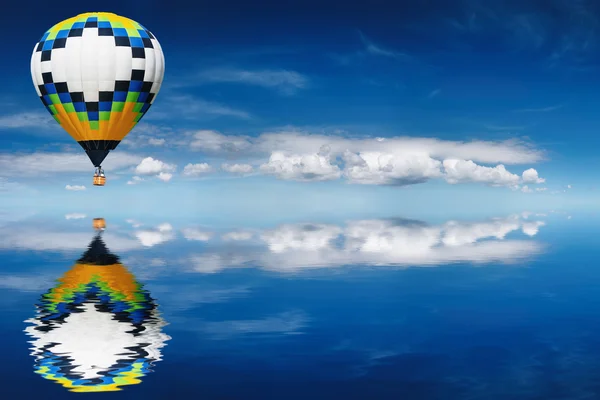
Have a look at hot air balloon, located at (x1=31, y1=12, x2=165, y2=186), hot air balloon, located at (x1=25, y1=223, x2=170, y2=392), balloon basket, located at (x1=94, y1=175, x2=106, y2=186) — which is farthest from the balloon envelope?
hot air balloon, located at (x1=25, y1=223, x2=170, y2=392)

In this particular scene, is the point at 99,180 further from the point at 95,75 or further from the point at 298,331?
the point at 298,331

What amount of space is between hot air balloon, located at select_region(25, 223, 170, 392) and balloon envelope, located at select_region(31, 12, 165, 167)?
16.6 meters

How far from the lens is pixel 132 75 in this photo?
66188 millimetres

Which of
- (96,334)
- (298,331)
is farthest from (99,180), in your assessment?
(298,331)

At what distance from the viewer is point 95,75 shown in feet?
212

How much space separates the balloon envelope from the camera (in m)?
64.6

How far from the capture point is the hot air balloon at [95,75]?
64562 mm

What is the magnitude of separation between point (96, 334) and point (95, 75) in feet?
120

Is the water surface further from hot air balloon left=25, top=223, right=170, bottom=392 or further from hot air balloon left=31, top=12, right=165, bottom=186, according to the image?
hot air balloon left=31, top=12, right=165, bottom=186

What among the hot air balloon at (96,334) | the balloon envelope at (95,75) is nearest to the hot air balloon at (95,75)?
the balloon envelope at (95,75)

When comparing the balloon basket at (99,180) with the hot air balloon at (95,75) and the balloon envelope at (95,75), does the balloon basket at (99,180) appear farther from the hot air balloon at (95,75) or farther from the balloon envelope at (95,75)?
the balloon envelope at (95,75)

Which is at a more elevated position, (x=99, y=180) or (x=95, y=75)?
(x=95, y=75)

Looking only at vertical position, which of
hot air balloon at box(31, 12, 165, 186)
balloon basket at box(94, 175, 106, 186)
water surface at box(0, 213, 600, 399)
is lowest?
water surface at box(0, 213, 600, 399)

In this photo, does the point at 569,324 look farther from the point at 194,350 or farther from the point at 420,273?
the point at 420,273
